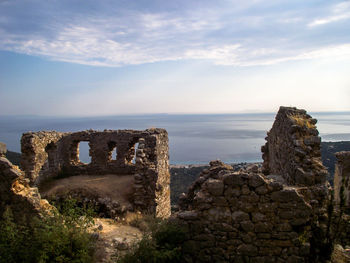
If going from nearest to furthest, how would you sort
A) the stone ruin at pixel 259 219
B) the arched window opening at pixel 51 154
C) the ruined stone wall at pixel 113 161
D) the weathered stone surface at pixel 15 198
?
the stone ruin at pixel 259 219 < the weathered stone surface at pixel 15 198 < the ruined stone wall at pixel 113 161 < the arched window opening at pixel 51 154

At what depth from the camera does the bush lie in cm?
527

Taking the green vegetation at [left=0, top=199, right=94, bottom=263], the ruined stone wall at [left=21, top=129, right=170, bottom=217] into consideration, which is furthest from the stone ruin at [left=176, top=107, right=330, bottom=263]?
the ruined stone wall at [left=21, top=129, right=170, bottom=217]

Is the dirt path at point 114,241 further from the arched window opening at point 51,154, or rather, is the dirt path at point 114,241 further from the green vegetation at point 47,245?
the arched window opening at point 51,154

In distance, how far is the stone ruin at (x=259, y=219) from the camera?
17.2 feet

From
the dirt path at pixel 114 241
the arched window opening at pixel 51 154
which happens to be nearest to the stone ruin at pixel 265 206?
the dirt path at pixel 114 241

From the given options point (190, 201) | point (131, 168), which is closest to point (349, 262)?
point (190, 201)

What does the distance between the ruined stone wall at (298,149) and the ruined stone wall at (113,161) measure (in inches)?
A: 236

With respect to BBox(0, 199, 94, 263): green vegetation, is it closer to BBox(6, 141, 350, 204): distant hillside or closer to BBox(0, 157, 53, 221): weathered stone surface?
BBox(0, 157, 53, 221): weathered stone surface

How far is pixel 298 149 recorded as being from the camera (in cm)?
610

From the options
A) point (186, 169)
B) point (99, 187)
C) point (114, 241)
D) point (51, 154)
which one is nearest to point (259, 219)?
point (114, 241)

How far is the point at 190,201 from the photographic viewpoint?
8.55 meters

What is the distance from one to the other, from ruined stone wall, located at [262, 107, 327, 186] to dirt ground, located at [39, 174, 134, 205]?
7.40 metres

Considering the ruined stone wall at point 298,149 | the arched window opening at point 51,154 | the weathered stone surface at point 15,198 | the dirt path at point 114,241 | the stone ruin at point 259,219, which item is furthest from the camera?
the arched window opening at point 51,154

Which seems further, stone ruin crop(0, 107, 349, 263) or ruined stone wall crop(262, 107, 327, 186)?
ruined stone wall crop(262, 107, 327, 186)
